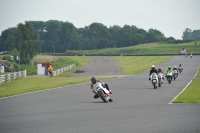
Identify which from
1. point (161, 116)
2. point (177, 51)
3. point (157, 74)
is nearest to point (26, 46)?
point (177, 51)

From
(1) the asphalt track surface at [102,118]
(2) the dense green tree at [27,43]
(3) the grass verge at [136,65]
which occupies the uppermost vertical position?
(2) the dense green tree at [27,43]

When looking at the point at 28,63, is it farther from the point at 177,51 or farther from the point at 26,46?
the point at 177,51

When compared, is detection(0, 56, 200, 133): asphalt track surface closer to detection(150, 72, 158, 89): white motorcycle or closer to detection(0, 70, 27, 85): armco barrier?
detection(150, 72, 158, 89): white motorcycle

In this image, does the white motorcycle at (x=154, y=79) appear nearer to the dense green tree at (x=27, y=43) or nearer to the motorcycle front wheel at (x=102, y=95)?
the motorcycle front wheel at (x=102, y=95)

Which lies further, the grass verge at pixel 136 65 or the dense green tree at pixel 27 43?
the dense green tree at pixel 27 43

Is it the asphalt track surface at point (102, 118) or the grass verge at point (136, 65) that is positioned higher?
the asphalt track surface at point (102, 118)

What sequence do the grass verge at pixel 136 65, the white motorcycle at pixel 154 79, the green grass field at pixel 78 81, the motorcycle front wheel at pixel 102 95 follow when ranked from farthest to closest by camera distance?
the grass verge at pixel 136 65
the white motorcycle at pixel 154 79
the green grass field at pixel 78 81
the motorcycle front wheel at pixel 102 95

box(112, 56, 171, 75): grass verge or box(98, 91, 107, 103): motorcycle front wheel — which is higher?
box(98, 91, 107, 103): motorcycle front wheel

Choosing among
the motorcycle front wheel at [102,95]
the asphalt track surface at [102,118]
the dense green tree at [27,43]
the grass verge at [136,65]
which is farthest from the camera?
the dense green tree at [27,43]

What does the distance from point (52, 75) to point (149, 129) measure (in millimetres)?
46405

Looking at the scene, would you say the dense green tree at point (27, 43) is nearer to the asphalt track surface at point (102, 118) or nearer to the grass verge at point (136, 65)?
the grass verge at point (136, 65)

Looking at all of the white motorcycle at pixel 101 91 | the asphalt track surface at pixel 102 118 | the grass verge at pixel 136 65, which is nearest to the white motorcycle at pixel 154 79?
the white motorcycle at pixel 101 91

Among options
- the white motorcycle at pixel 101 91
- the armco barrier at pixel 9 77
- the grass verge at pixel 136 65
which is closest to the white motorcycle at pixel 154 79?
the white motorcycle at pixel 101 91

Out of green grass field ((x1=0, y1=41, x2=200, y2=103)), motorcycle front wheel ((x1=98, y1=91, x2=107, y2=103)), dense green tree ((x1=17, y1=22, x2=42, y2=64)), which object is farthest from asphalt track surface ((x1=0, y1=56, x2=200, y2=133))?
dense green tree ((x1=17, y1=22, x2=42, y2=64))
